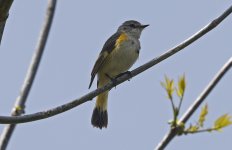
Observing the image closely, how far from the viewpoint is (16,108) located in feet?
11.7

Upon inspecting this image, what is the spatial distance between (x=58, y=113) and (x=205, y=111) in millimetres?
922

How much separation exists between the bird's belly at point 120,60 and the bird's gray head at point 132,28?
752mm

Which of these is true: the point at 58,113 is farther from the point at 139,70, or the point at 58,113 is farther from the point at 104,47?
the point at 104,47

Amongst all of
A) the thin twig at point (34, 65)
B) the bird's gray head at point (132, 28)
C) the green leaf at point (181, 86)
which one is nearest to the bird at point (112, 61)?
the bird's gray head at point (132, 28)

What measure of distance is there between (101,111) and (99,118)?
0.23 meters

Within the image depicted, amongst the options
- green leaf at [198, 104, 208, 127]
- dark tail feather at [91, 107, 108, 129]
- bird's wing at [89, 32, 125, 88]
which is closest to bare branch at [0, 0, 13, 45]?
green leaf at [198, 104, 208, 127]

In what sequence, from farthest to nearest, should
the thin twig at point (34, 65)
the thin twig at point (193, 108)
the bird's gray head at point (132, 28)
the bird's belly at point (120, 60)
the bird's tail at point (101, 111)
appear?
1. the bird's gray head at point (132, 28)
2. the bird's tail at point (101, 111)
3. the bird's belly at point (120, 60)
4. the thin twig at point (34, 65)
5. the thin twig at point (193, 108)

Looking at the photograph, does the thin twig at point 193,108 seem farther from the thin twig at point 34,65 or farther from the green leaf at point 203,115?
the thin twig at point 34,65

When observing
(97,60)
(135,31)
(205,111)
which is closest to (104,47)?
(97,60)

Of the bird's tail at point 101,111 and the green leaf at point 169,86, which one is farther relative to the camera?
the bird's tail at point 101,111

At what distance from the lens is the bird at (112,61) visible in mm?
6828

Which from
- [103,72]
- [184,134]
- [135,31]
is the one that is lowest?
[184,134]

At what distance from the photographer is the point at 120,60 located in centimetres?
682

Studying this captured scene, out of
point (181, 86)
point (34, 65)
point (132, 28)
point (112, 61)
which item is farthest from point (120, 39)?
point (181, 86)
